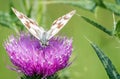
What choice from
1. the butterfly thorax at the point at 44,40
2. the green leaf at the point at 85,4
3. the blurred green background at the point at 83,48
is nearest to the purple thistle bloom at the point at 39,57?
the butterfly thorax at the point at 44,40

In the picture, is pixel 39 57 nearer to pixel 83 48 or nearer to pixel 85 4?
pixel 85 4

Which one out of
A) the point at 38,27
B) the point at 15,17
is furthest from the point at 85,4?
the point at 15,17

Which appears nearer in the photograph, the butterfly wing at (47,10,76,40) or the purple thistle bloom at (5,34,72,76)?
the butterfly wing at (47,10,76,40)

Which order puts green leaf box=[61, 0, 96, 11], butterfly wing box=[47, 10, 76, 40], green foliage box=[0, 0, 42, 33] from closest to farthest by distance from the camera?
butterfly wing box=[47, 10, 76, 40]
green leaf box=[61, 0, 96, 11]
green foliage box=[0, 0, 42, 33]

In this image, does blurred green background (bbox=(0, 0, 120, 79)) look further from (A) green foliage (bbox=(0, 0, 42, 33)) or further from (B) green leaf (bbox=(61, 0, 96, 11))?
(B) green leaf (bbox=(61, 0, 96, 11))

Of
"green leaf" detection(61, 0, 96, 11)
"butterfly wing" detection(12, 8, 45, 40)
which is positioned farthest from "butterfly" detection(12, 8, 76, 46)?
"green leaf" detection(61, 0, 96, 11)

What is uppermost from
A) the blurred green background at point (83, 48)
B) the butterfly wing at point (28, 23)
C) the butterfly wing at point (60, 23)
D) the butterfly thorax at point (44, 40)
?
the butterfly wing at point (28, 23)

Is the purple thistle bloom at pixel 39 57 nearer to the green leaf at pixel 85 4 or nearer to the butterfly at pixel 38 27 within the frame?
the butterfly at pixel 38 27
